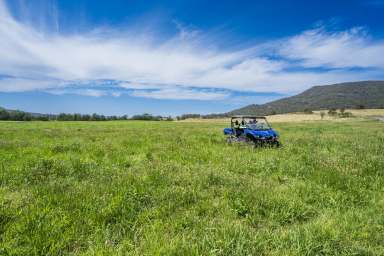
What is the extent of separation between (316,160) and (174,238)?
314 inches

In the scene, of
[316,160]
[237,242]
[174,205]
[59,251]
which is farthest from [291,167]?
[59,251]

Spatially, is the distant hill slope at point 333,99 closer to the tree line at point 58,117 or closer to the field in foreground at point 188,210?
the tree line at point 58,117

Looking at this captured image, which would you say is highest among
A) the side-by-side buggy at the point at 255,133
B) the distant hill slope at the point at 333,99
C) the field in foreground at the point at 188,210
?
the distant hill slope at the point at 333,99

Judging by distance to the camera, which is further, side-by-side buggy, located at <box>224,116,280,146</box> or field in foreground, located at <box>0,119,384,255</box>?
side-by-side buggy, located at <box>224,116,280,146</box>

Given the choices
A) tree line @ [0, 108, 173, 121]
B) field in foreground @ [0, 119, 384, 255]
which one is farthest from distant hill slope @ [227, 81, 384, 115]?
field in foreground @ [0, 119, 384, 255]

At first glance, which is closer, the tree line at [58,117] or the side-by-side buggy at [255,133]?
the side-by-side buggy at [255,133]

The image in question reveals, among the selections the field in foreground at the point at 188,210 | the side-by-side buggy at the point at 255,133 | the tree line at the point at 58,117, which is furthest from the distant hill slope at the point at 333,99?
the field in foreground at the point at 188,210

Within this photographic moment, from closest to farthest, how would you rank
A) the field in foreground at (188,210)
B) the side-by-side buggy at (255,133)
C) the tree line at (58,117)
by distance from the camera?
the field in foreground at (188,210)
the side-by-side buggy at (255,133)
the tree line at (58,117)

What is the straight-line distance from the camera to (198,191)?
239 inches

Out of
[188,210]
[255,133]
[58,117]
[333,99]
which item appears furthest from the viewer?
[333,99]

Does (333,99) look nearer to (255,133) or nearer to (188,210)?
(255,133)

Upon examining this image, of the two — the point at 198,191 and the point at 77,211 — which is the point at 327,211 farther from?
the point at 77,211

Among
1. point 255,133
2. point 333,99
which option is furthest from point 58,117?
point 333,99

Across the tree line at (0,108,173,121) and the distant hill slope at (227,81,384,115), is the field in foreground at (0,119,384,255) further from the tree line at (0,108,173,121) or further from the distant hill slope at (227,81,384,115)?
the distant hill slope at (227,81,384,115)
